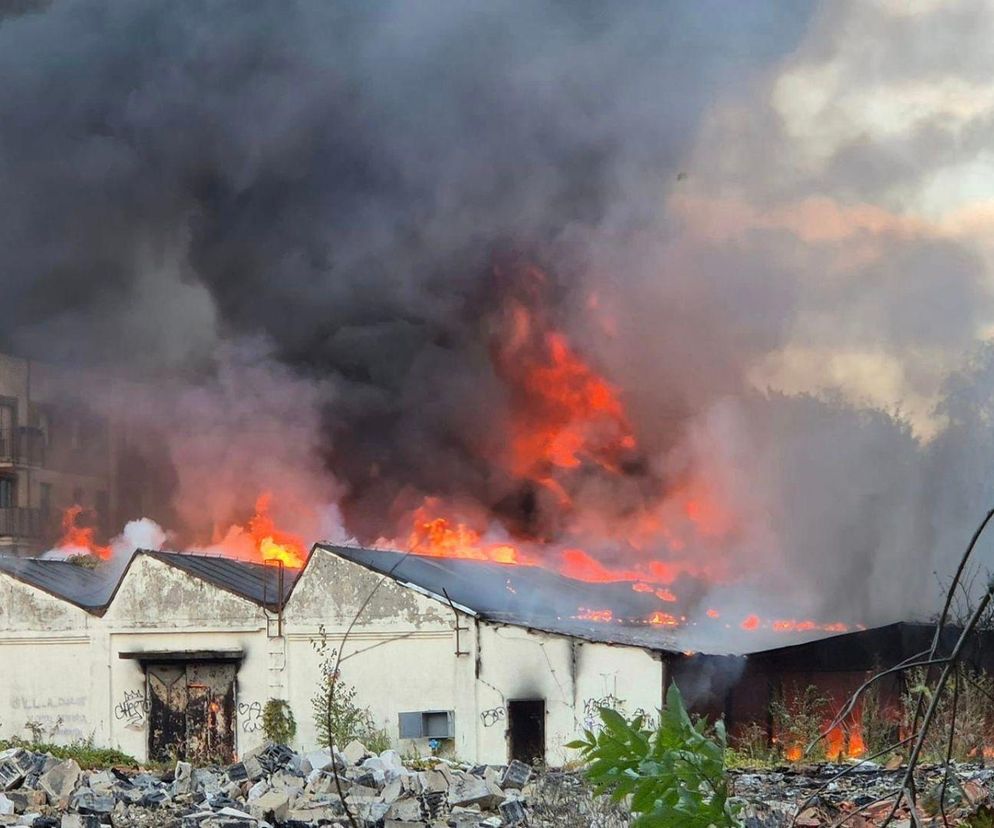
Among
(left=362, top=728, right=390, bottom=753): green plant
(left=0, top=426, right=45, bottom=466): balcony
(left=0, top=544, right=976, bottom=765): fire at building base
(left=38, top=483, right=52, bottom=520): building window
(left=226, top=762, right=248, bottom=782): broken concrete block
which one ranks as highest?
(left=0, top=426, right=45, bottom=466): balcony

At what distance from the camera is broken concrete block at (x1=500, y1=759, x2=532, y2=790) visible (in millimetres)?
17562

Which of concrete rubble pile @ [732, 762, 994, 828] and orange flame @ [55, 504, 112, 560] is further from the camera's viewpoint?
orange flame @ [55, 504, 112, 560]

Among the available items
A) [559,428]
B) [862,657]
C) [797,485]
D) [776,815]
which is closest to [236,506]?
[559,428]

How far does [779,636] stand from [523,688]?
7448 millimetres

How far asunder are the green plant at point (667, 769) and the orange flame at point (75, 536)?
149 ft

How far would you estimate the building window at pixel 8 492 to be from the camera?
4903 cm

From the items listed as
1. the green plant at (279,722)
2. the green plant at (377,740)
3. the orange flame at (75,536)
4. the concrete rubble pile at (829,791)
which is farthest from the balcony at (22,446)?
the concrete rubble pile at (829,791)

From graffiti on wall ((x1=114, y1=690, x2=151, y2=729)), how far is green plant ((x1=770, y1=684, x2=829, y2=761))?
13.8m

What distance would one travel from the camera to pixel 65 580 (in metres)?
32.1

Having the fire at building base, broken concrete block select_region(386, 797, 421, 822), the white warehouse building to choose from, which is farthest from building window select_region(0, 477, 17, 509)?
broken concrete block select_region(386, 797, 421, 822)

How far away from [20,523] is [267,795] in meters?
36.0

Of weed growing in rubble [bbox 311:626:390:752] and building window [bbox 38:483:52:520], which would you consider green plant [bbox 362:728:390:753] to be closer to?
weed growing in rubble [bbox 311:626:390:752]

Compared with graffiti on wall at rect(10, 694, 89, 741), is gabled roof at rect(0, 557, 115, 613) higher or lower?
higher

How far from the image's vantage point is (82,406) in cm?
5066
